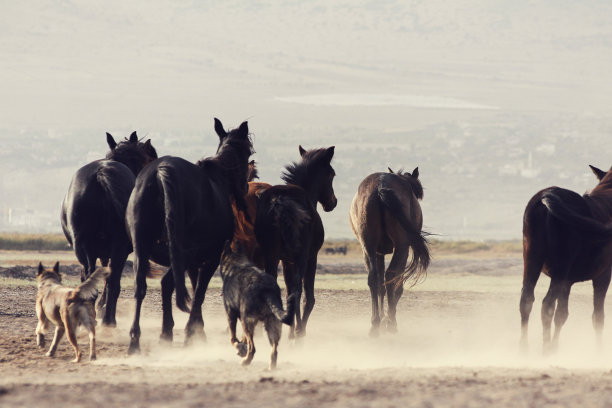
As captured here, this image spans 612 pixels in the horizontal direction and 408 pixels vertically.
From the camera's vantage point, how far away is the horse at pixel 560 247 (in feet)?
35.4

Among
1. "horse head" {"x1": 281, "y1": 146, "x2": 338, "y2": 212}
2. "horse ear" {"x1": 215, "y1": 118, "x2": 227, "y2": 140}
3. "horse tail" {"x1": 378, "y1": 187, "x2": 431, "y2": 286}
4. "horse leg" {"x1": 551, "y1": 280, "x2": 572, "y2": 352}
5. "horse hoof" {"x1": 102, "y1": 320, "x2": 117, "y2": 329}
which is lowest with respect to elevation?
"horse hoof" {"x1": 102, "y1": 320, "x2": 117, "y2": 329}

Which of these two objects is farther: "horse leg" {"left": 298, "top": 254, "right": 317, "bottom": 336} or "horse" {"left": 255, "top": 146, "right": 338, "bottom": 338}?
"horse leg" {"left": 298, "top": 254, "right": 317, "bottom": 336}

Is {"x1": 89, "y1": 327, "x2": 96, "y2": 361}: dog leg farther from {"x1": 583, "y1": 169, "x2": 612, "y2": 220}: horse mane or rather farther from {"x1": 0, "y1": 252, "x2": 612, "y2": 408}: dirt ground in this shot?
{"x1": 583, "y1": 169, "x2": 612, "y2": 220}: horse mane

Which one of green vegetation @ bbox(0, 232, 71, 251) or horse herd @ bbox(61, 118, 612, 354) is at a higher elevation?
horse herd @ bbox(61, 118, 612, 354)

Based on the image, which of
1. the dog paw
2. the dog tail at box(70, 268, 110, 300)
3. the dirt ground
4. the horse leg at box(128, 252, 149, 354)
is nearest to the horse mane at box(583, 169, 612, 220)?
the dirt ground

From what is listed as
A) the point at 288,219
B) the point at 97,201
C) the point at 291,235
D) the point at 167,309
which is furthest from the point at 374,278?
the point at 97,201

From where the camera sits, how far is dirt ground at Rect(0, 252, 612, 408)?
749 centimetres

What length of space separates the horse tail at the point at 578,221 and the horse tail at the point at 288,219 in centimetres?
288

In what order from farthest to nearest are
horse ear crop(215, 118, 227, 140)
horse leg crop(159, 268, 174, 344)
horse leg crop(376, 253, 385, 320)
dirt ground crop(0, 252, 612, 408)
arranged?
horse leg crop(376, 253, 385, 320), horse ear crop(215, 118, 227, 140), horse leg crop(159, 268, 174, 344), dirt ground crop(0, 252, 612, 408)

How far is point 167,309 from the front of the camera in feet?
36.3

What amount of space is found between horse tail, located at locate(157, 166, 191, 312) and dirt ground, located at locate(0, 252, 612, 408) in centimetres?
83

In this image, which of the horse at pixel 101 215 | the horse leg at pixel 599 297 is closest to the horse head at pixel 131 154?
the horse at pixel 101 215

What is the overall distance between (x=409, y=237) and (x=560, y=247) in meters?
2.73

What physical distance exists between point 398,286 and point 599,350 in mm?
3308
